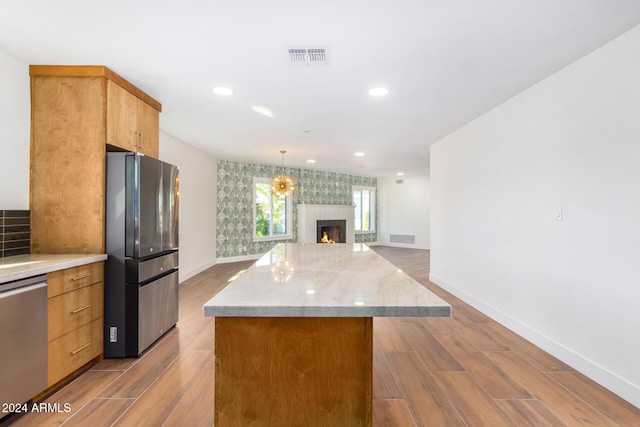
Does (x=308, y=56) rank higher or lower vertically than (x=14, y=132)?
higher

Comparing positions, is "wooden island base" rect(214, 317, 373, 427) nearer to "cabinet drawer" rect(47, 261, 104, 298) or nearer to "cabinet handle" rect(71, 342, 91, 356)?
"cabinet drawer" rect(47, 261, 104, 298)

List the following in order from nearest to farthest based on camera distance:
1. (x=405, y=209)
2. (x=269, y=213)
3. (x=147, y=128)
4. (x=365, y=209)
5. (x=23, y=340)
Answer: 1. (x=23, y=340)
2. (x=147, y=128)
3. (x=269, y=213)
4. (x=405, y=209)
5. (x=365, y=209)

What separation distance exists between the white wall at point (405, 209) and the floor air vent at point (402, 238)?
0.10m

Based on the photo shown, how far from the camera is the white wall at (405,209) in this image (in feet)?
32.2

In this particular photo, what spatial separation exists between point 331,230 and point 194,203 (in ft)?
15.0

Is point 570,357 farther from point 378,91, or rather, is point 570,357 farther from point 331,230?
point 331,230

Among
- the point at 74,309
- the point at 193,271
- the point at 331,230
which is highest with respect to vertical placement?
the point at 331,230

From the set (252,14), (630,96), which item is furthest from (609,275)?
(252,14)

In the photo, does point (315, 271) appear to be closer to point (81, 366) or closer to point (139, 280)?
point (139, 280)

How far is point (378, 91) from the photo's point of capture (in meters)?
3.04

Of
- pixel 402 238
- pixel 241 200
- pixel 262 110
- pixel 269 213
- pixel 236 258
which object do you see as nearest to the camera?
pixel 262 110

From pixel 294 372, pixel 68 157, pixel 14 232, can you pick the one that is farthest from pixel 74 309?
pixel 294 372

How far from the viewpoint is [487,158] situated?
3791 millimetres

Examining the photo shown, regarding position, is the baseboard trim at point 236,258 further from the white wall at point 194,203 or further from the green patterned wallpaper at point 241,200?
the white wall at point 194,203
